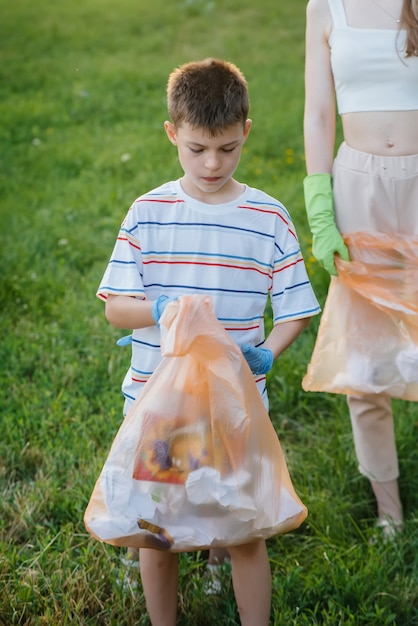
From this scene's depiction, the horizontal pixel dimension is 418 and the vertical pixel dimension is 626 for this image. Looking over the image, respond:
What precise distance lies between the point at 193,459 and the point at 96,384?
1.61m

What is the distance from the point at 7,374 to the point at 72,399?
356mm

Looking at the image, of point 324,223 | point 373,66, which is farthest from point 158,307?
point 373,66

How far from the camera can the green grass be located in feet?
7.79

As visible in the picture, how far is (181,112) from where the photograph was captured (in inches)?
76.6

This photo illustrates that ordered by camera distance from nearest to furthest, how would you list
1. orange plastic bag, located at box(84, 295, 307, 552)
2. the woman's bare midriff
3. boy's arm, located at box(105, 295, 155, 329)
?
orange plastic bag, located at box(84, 295, 307, 552) < boy's arm, located at box(105, 295, 155, 329) < the woman's bare midriff

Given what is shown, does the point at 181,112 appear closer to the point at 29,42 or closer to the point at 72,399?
the point at 72,399

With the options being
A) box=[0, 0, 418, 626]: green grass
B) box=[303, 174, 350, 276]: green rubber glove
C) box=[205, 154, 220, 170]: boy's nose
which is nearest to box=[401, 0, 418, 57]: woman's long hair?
box=[303, 174, 350, 276]: green rubber glove

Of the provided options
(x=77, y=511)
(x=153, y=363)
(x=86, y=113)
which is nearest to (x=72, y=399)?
(x=77, y=511)

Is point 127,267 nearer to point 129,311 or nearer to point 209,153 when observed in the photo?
point 129,311

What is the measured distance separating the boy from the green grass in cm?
51

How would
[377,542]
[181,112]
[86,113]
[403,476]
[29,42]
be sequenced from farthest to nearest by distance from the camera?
[29,42] < [86,113] < [403,476] < [377,542] < [181,112]

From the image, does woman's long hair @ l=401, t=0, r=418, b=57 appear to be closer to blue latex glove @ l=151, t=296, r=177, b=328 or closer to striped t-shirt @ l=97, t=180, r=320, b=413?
striped t-shirt @ l=97, t=180, r=320, b=413

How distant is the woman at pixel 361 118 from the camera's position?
232cm

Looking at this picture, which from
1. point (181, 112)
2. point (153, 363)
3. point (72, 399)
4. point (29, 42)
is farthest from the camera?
point (29, 42)
